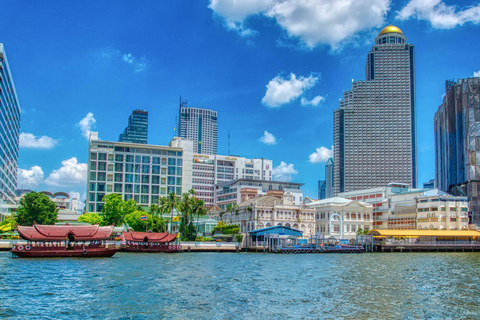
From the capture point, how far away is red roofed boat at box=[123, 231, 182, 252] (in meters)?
104

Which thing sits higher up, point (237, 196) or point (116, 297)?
point (237, 196)

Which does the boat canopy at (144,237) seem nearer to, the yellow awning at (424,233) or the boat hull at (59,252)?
the boat hull at (59,252)

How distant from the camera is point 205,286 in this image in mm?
48188

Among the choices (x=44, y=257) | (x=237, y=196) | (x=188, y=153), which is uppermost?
(x=188, y=153)

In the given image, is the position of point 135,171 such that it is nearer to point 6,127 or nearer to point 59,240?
point 6,127

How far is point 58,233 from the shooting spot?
86000 mm

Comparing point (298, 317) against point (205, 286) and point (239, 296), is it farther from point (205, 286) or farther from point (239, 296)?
point (205, 286)

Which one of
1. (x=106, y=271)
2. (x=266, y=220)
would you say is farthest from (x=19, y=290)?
(x=266, y=220)

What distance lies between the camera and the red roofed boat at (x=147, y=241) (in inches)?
4080

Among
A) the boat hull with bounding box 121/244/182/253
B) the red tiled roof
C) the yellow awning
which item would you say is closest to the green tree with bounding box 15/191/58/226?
the boat hull with bounding box 121/244/182/253

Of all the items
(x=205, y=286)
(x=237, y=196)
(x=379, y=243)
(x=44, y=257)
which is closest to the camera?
(x=205, y=286)

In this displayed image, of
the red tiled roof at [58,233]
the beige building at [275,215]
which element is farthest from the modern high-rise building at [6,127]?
the beige building at [275,215]

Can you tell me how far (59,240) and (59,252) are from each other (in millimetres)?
3195

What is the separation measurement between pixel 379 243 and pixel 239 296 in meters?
98.6
